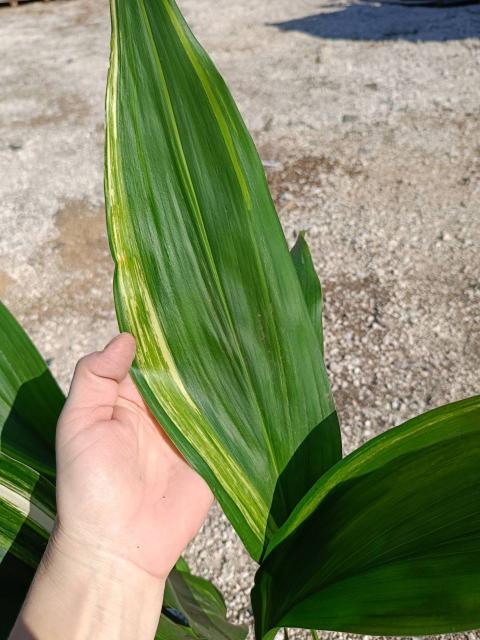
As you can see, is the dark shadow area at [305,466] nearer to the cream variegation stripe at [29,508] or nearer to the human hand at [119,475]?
the human hand at [119,475]

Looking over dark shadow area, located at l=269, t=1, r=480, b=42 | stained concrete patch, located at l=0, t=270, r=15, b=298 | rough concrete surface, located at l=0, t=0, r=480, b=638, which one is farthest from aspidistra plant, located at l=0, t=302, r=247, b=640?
dark shadow area, located at l=269, t=1, r=480, b=42

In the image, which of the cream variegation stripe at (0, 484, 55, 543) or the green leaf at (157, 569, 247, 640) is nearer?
the cream variegation stripe at (0, 484, 55, 543)

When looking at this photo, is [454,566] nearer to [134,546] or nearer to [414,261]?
[134,546]

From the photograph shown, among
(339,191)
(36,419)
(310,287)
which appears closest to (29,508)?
(36,419)

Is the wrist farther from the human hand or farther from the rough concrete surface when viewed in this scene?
the rough concrete surface

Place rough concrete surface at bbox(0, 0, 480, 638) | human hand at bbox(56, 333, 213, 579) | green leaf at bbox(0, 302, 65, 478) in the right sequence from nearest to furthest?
human hand at bbox(56, 333, 213, 579) → green leaf at bbox(0, 302, 65, 478) → rough concrete surface at bbox(0, 0, 480, 638)

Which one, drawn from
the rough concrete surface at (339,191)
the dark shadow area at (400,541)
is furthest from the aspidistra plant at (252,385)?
the rough concrete surface at (339,191)
